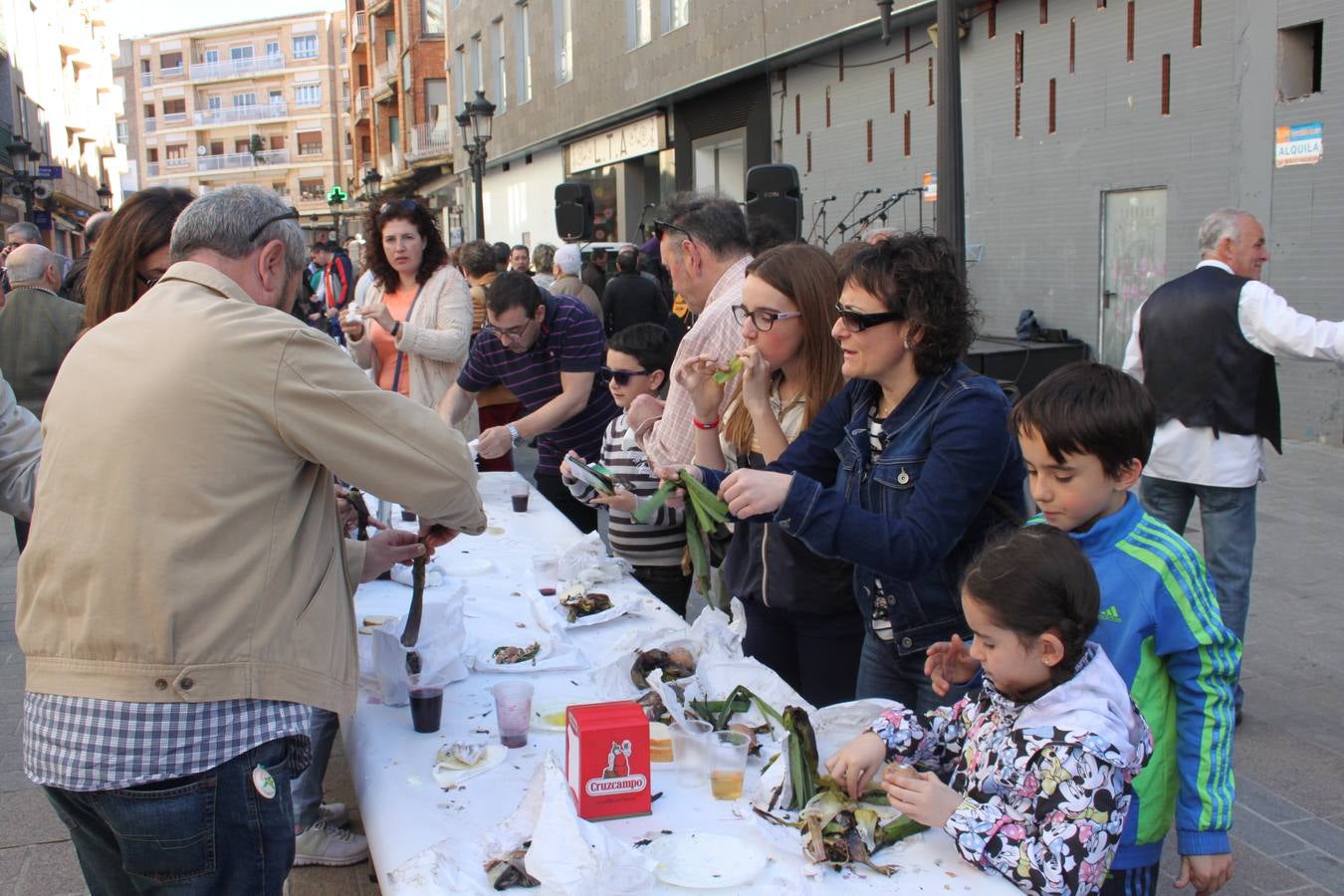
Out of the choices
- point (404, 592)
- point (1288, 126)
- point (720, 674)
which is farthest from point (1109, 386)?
point (1288, 126)

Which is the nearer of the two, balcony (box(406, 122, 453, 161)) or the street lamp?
the street lamp

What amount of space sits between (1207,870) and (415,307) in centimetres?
418

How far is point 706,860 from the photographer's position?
187cm

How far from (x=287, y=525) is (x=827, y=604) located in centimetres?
153

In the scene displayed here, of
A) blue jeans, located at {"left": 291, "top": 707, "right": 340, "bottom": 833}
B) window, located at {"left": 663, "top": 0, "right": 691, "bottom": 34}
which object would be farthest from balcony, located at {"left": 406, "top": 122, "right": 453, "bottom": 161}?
blue jeans, located at {"left": 291, "top": 707, "right": 340, "bottom": 833}

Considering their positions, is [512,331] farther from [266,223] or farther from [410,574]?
[266,223]

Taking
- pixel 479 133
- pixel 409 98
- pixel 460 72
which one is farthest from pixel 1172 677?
pixel 409 98

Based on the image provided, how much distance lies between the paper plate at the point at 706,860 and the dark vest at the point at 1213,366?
317 cm

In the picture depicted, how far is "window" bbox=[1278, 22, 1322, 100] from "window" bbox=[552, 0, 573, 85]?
16.4 meters

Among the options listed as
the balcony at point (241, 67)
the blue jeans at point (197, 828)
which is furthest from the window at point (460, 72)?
the balcony at point (241, 67)

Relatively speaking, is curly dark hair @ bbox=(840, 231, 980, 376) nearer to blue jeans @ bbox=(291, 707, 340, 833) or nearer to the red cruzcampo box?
the red cruzcampo box

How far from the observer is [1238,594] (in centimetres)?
437

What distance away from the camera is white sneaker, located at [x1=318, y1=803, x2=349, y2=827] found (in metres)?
3.43

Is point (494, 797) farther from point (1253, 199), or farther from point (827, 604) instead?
point (1253, 199)
